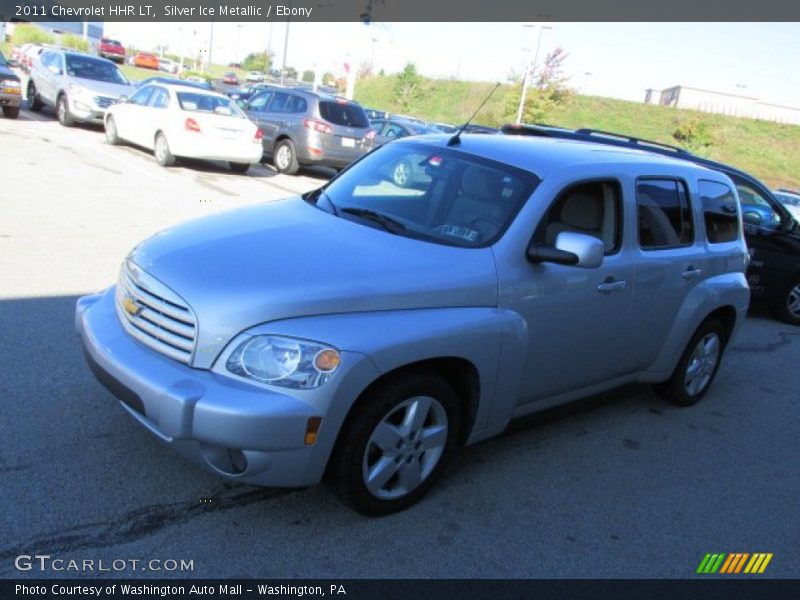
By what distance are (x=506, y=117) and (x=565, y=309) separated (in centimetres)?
4359

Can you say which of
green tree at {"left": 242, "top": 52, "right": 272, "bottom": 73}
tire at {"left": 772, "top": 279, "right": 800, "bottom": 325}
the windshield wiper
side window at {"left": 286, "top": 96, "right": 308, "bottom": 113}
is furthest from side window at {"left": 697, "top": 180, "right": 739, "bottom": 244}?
green tree at {"left": 242, "top": 52, "right": 272, "bottom": 73}

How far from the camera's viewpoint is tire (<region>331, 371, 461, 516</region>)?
10.5 ft

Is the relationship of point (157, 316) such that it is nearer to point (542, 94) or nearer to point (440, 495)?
point (440, 495)

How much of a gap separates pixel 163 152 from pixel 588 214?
38.3ft

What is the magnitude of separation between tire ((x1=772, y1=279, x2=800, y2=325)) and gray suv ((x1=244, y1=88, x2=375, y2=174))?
9.48 m

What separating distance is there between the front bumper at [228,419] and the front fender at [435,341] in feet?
0.33

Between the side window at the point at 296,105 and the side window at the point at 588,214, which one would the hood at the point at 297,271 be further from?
the side window at the point at 296,105

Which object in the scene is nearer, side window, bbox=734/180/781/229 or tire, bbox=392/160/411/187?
tire, bbox=392/160/411/187

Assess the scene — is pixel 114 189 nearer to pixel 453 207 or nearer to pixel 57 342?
pixel 57 342

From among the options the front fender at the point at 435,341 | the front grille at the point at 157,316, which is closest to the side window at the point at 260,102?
the front grille at the point at 157,316

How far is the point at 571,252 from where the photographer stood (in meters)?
3.74
